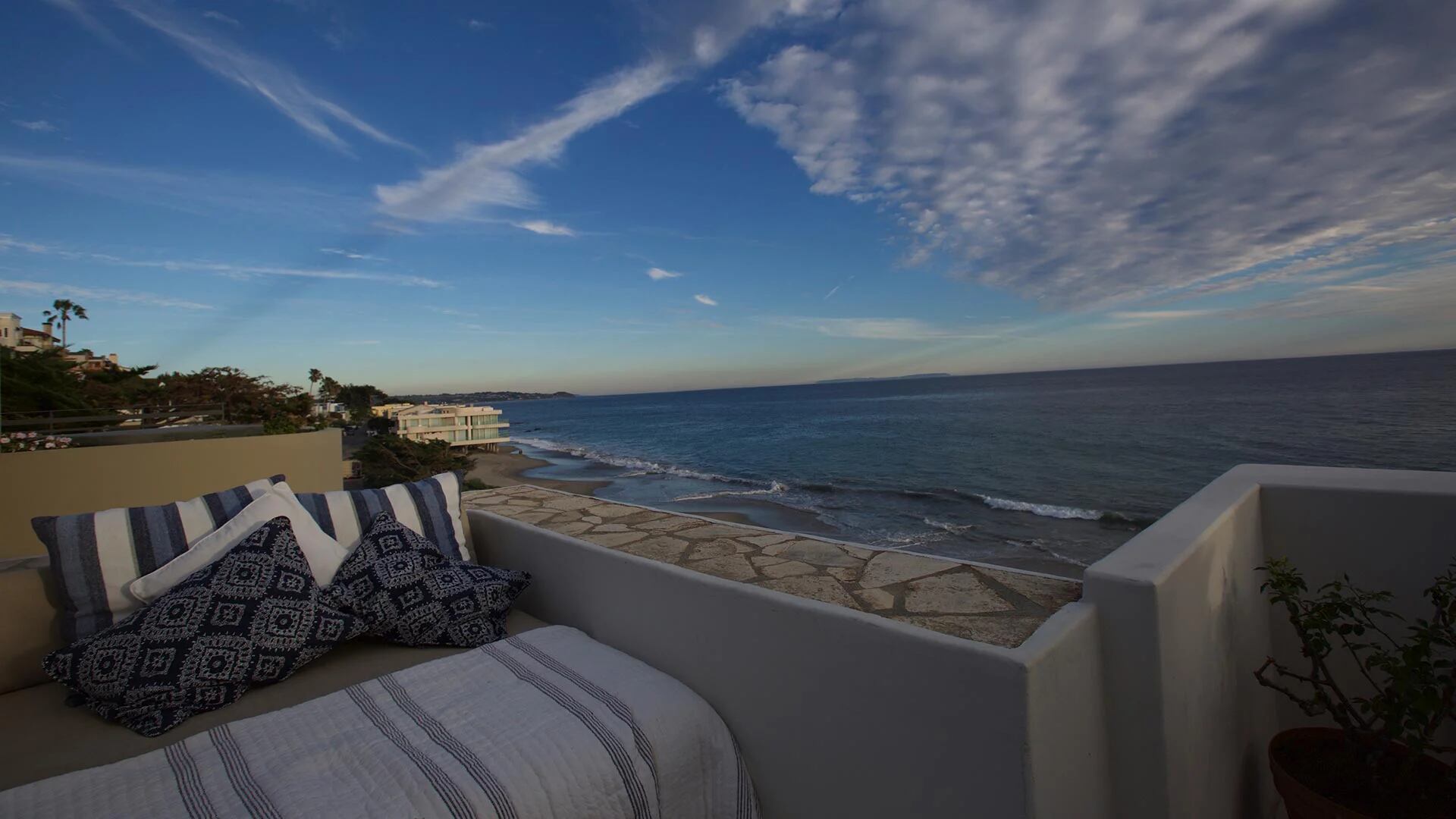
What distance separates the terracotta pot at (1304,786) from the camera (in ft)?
4.01

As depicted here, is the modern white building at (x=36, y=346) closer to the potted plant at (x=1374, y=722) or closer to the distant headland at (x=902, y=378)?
the potted plant at (x=1374, y=722)

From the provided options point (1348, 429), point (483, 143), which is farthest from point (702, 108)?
point (1348, 429)

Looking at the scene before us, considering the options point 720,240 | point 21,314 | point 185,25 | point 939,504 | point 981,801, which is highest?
point 720,240

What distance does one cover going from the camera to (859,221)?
12469 millimetres

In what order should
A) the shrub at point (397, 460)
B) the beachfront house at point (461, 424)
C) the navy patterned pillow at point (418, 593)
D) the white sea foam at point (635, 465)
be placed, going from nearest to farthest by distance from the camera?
the navy patterned pillow at point (418, 593)
the shrub at point (397, 460)
the white sea foam at point (635, 465)
the beachfront house at point (461, 424)

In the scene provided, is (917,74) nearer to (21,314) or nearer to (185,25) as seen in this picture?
(185,25)

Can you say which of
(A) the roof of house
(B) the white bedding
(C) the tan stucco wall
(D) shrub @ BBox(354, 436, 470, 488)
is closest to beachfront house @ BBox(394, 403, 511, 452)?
(A) the roof of house

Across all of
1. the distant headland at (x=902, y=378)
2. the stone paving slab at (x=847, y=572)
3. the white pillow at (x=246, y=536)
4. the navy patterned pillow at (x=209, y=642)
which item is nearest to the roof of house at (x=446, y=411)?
the stone paving slab at (x=847, y=572)

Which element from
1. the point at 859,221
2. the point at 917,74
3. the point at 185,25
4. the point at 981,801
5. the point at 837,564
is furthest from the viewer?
the point at 859,221

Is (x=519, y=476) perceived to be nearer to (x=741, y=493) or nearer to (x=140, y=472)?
(x=741, y=493)

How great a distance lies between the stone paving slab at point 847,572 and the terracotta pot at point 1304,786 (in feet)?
1.81

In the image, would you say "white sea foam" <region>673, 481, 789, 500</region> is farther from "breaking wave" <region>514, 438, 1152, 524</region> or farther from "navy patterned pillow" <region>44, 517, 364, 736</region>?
"navy patterned pillow" <region>44, 517, 364, 736</region>

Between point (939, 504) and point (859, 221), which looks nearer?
point (939, 504)

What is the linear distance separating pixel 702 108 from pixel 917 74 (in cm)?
333
